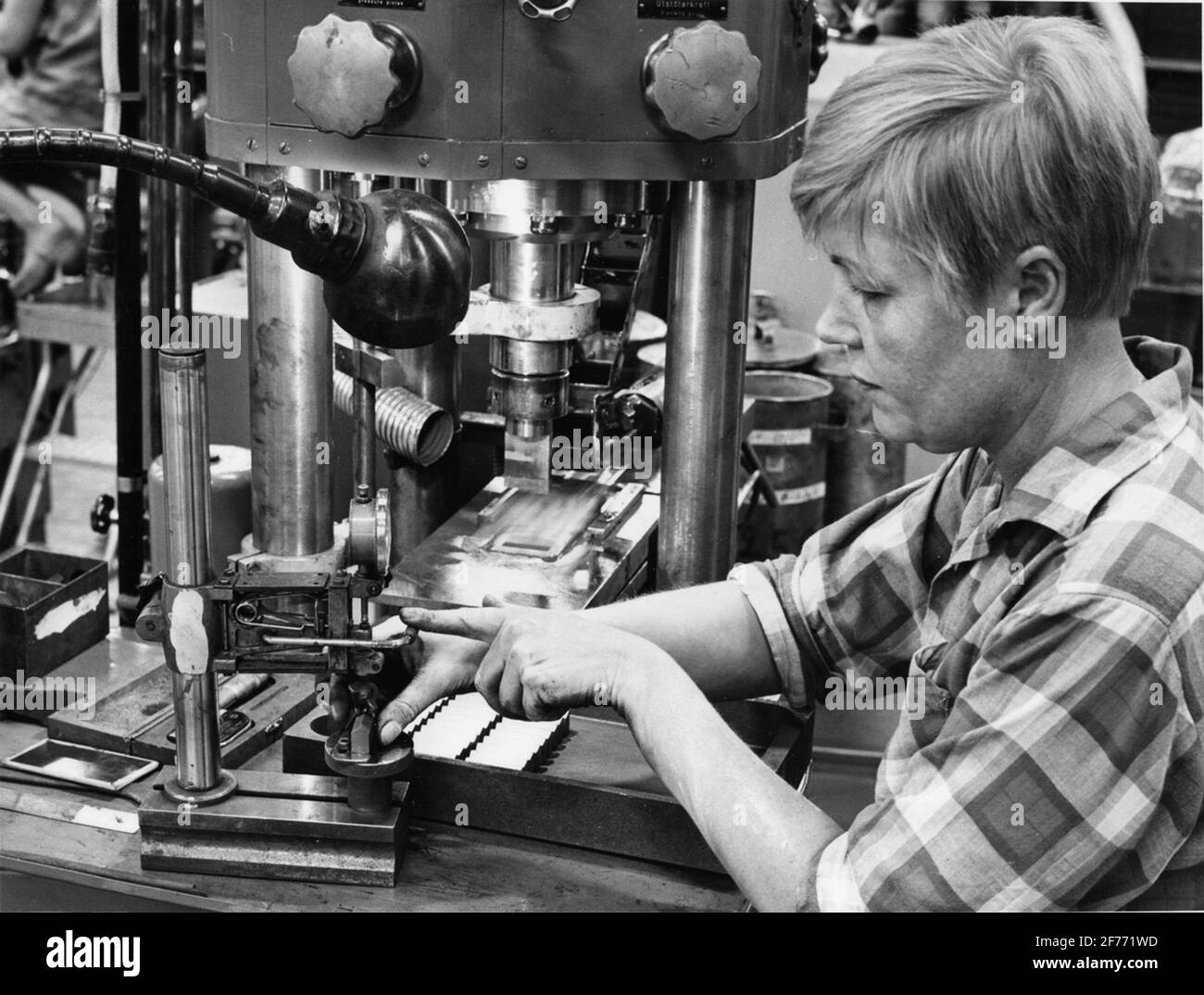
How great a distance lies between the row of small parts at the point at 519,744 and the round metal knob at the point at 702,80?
0.52 metres

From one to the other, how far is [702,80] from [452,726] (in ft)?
1.93

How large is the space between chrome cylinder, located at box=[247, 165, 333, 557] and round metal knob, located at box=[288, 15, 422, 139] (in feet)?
0.51

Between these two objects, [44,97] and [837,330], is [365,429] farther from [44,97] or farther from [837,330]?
[44,97]

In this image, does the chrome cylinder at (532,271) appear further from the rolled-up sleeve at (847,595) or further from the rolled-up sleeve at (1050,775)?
the rolled-up sleeve at (1050,775)

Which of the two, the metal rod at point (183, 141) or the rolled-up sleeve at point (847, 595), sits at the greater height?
the metal rod at point (183, 141)

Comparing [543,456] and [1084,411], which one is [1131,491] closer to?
[1084,411]

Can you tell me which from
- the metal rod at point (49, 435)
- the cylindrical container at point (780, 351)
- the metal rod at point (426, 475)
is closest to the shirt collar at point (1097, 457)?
the metal rod at point (426, 475)

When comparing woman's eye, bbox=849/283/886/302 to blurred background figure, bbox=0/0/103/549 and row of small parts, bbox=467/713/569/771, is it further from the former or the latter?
blurred background figure, bbox=0/0/103/549

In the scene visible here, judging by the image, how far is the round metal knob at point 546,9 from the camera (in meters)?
1.25

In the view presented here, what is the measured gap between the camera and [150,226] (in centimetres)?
186

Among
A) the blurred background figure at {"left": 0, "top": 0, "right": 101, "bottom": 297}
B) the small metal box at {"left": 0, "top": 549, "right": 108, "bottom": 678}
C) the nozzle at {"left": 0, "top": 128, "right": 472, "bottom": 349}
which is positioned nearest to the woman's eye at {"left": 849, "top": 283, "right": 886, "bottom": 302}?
the nozzle at {"left": 0, "top": 128, "right": 472, "bottom": 349}

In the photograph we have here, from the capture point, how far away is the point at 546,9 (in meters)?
1.25

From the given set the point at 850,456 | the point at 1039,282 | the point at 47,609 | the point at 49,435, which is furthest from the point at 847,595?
the point at 49,435
